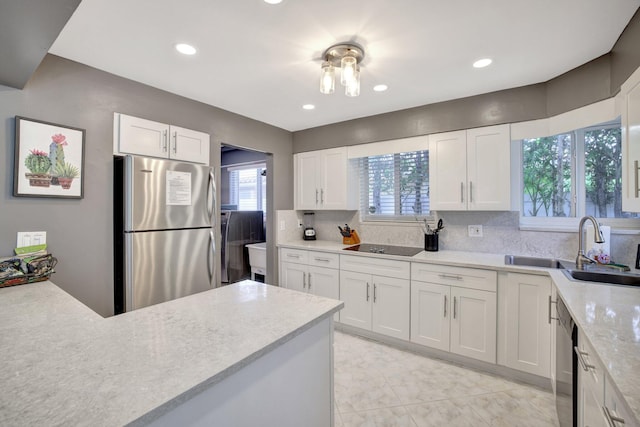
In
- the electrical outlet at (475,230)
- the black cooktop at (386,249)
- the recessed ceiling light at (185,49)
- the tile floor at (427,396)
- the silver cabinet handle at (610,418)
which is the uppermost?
the recessed ceiling light at (185,49)

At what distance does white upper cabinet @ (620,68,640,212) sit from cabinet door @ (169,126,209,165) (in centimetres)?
295

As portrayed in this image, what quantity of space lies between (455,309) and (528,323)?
1.63 ft

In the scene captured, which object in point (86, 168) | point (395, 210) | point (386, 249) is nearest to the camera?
point (86, 168)

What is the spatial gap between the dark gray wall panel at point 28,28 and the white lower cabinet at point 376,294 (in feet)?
8.51

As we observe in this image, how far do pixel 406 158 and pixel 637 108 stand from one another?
1.96 m

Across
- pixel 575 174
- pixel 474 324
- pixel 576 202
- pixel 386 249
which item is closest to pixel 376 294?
pixel 386 249

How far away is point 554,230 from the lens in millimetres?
2398

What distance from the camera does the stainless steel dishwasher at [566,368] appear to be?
4.29 feet

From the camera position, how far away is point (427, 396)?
6.61 ft

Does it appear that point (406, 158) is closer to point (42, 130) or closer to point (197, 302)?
point (197, 302)

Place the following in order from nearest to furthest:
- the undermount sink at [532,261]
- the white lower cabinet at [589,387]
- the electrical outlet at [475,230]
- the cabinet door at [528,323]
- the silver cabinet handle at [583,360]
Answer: the white lower cabinet at [589,387]
the silver cabinet handle at [583,360]
the cabinet door at [528,323]
the undermount sink at [532,261]
the electrical outlet at [475,230]

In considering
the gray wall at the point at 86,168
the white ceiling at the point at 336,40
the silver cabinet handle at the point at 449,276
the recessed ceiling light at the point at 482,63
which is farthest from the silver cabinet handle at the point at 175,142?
the silver cabinet handle at the point at 449,276

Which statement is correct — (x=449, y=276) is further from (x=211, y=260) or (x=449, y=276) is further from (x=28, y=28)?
(x=28, y=28)

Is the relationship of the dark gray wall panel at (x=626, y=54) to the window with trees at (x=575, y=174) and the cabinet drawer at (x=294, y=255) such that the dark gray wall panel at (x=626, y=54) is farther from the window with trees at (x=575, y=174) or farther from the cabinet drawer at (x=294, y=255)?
the cabinet drawer at (x=294, y=255)
